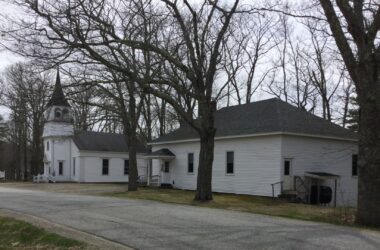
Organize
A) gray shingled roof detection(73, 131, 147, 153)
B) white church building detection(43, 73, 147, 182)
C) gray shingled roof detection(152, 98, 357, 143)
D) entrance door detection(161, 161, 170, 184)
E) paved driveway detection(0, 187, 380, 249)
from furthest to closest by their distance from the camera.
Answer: gray shingled roof detection(73, 131, 147, 153) → white church building detection(43, 73, 147, 182) → entrance door detection(161, 161, 170, 184) → gray shingled roof detection(152, 98, 357, 143) → paved driveway detection(0, 187, 380, 249)

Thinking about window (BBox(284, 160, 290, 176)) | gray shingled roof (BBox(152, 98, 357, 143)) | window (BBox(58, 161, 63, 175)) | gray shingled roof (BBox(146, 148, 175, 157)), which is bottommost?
window (BBox(58, 161, 63, 175))

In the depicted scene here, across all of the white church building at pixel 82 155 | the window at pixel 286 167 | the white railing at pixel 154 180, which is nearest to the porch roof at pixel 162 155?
the white railing at pixel 154 180

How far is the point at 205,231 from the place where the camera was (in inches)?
514

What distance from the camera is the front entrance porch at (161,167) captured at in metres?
41.3

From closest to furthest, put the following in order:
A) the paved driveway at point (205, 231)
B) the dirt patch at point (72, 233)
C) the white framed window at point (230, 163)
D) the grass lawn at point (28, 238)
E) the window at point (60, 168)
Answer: the dirt patch at point (72, 233)
the paved driveway at point (205, 231)
the grass lawn at point (28, 238)
the white framed window at point (230, 163)
the window at point (60, 168)

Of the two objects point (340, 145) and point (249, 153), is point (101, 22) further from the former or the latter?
point (340, 145)

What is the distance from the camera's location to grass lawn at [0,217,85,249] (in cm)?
1162

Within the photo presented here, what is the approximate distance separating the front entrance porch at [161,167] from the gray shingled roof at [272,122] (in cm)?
354

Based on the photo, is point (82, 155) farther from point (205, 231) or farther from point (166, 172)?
point (205, 231)

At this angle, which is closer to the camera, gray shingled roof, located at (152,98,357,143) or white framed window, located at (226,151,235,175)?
gray shingled roof, located at (152,98,357,143)

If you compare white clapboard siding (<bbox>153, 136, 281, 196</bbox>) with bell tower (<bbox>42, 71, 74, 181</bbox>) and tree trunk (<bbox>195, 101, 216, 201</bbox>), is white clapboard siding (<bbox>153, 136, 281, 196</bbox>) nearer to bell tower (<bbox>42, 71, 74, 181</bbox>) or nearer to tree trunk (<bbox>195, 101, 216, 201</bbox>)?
tree trunk (<bbox>195, 101, 216, 201</bbox>)

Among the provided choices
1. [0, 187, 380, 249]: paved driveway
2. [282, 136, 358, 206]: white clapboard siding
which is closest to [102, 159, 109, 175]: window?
[282, 136, 358, 206]: white clapboard siding

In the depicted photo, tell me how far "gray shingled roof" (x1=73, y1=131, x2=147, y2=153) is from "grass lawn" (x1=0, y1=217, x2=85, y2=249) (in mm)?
41237

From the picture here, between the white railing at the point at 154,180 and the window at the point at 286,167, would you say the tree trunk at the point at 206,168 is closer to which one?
the window at the point at 286,167
